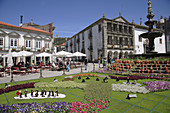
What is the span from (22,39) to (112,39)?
946 inches

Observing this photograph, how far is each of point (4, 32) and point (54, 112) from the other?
2342 cm

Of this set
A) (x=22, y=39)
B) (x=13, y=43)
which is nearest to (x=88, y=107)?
(x=13, y=43)

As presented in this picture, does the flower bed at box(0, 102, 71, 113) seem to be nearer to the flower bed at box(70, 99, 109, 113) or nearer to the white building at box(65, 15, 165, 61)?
the flower bed at box(70, 99, 109, 113)

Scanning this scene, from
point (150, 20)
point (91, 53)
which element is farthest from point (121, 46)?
point (150, 20)

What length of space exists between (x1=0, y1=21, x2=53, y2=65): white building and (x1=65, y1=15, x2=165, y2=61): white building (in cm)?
1390

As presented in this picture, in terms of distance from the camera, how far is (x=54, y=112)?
3.79 m

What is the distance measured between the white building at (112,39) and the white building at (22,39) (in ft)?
45.6

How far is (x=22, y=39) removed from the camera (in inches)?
918

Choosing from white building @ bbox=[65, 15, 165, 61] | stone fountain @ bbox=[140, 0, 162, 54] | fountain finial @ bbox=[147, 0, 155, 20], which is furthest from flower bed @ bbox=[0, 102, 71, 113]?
white building @ bbox=[65, 15, 165, 61]

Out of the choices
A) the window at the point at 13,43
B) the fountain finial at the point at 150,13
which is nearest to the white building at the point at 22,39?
the window at the point at 13,43

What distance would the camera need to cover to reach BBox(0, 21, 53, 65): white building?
67.7ft

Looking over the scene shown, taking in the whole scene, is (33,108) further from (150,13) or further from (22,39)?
(22,39)

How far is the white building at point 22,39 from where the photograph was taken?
20625 mm

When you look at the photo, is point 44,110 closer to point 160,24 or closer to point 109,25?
point 109,25
